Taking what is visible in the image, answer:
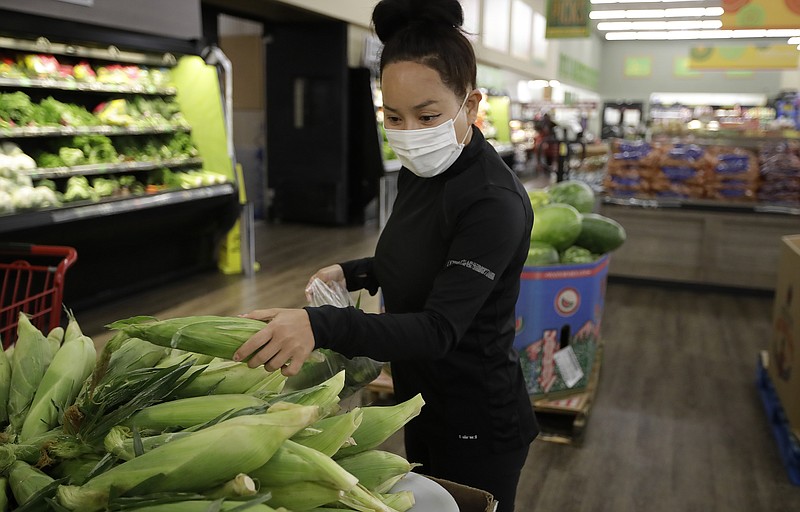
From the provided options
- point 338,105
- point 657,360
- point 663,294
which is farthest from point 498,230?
point 338,105

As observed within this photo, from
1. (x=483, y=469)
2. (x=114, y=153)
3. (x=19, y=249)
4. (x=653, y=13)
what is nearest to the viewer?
(x=483, y=469)

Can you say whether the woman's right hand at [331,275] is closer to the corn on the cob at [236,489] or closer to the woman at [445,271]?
the woman at [445,271]

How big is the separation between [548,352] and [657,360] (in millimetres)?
1426

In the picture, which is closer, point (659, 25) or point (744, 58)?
point (659, 25)

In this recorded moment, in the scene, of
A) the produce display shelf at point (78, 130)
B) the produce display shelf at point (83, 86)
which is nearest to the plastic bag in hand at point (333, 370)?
the produce display shelf at point (78, 130)

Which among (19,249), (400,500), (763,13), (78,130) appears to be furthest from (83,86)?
(763,13)

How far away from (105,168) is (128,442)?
4.79 meters

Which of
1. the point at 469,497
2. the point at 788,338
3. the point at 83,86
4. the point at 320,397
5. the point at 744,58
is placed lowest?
the point at 788,338

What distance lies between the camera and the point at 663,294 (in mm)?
6250

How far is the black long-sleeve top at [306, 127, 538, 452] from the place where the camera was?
131 centimetres

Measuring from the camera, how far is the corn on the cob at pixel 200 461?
31.6 inches

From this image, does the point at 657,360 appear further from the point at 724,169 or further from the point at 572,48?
the point at 572,48

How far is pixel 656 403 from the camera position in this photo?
12.8 feet

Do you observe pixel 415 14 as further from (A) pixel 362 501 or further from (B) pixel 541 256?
(B) pixel 541 256
